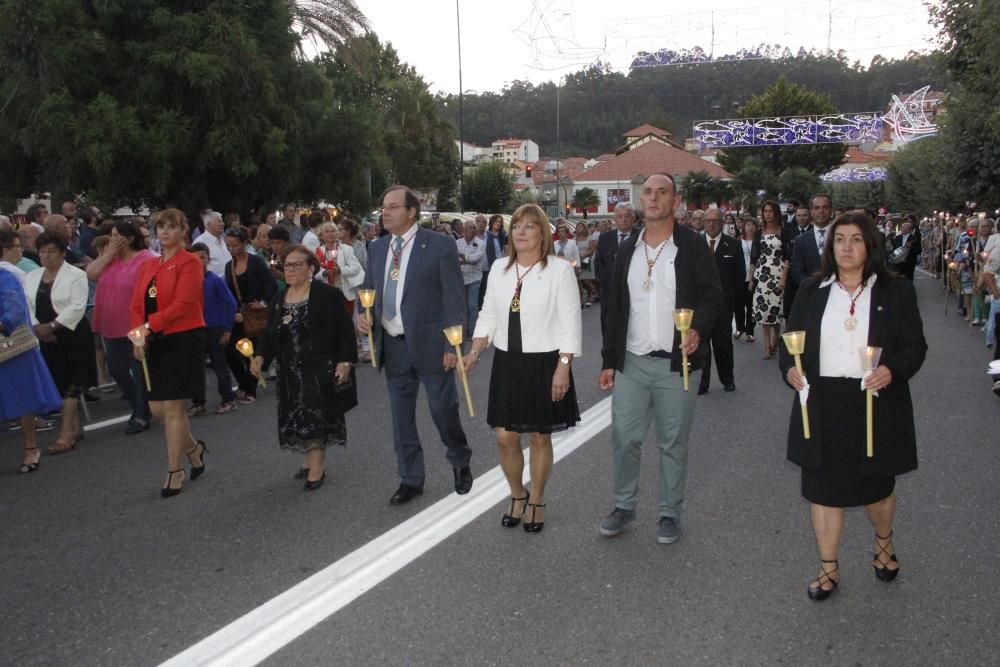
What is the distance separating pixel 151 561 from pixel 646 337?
291 cm

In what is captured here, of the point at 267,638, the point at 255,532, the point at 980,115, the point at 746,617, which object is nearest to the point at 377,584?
the point at 267,638

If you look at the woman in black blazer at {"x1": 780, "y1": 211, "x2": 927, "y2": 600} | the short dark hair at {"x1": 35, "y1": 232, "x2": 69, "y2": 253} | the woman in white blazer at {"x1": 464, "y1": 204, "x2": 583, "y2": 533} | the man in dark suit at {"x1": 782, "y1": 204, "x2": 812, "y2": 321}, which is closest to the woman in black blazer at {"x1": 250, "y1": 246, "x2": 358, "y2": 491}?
the woman in white blazer at {"x1": 464, "y1": 204, "x2": 583, "y2": 533}

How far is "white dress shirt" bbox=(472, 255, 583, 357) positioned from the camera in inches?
194

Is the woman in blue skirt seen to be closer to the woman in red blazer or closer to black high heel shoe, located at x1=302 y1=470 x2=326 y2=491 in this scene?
the woman in red blazer

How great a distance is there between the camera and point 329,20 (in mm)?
22828

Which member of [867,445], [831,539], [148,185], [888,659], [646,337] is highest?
[148,185]

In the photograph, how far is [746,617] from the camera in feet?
13.2

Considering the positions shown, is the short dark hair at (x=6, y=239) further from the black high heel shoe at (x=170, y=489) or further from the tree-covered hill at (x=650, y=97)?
the tree-covered hill at (x=650, y=97)

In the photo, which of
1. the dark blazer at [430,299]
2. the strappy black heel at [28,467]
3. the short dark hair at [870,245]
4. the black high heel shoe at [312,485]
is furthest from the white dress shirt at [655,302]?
the strappy black heel at [28,467]

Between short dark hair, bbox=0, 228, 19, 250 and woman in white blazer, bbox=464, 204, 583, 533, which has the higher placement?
short dark hair, bbox=0, 228, 19, 250

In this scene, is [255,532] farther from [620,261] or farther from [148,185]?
[148,185]

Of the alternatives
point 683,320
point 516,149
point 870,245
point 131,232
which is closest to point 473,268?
point 131,232

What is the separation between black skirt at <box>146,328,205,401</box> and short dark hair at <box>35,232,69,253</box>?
214 cm

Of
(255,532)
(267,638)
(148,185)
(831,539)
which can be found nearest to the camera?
(267,638)
